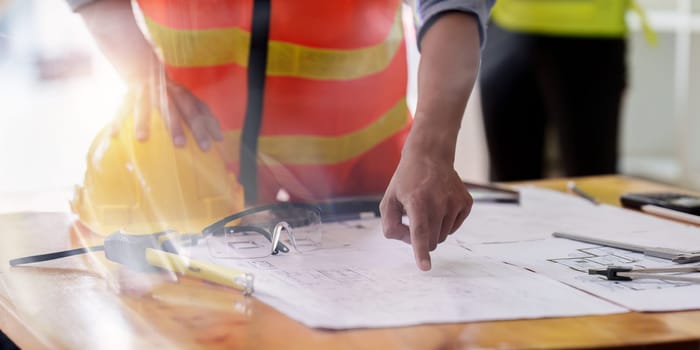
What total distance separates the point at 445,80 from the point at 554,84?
944 mm

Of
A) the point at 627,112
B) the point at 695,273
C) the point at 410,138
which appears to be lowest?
the point at 627,112

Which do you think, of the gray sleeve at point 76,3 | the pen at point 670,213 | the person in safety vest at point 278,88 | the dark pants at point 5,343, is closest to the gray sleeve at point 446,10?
the person in safety vest at point 278,88

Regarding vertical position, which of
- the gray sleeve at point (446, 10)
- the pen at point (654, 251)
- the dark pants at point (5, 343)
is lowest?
the dark pants at point (5, 343)

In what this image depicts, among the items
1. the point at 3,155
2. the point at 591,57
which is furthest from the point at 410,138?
the point at 591,57

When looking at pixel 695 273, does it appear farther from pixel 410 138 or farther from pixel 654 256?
pixel 410 138

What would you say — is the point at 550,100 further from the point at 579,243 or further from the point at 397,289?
the point at 397,289

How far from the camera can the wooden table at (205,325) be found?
51 centimetres

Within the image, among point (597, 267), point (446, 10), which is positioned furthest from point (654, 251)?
point (446, 10)

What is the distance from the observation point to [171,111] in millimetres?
892

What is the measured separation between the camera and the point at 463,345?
503 mm

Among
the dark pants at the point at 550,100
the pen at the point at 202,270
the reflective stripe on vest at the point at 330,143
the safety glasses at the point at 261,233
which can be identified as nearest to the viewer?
the pen at the point at 202,270

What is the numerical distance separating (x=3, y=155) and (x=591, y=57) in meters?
1.15

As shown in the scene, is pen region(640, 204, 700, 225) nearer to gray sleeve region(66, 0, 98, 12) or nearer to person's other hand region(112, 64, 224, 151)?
person's other hand region(112, 64, 224, 151)

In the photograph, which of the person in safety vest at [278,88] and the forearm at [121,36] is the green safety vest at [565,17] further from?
the forearm at [121,36]
